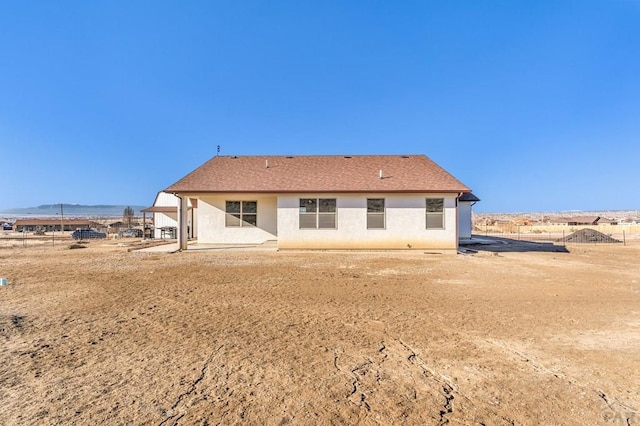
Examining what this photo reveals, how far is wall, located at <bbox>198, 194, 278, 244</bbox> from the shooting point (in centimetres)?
1895

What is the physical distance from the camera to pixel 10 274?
10.3m

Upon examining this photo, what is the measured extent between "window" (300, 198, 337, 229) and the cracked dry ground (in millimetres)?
7818

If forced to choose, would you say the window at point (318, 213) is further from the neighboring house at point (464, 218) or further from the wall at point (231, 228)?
the neighboring house at point (464, 218)

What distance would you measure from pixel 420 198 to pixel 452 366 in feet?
43.9

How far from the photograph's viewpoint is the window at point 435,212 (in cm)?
1681

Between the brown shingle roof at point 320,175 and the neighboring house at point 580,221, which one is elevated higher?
the brown shingle roof at point 320,175

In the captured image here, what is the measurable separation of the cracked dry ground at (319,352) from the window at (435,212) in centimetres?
769

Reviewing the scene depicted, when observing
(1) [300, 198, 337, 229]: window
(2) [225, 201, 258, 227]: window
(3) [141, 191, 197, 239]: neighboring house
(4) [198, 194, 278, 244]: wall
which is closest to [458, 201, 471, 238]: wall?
(1) [300, 198, 337, 229]: window

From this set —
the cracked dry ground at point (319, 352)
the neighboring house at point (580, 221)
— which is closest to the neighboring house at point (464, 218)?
the cracked dry ground at point (319, 352)

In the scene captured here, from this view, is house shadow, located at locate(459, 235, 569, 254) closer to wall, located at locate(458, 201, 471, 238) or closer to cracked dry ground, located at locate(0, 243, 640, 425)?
wall, located at locate(458, 201, 471, 238)

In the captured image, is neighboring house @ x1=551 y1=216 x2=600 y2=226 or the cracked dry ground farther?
neighboring house @ x1=551 y1=216 x2=600 y2=226

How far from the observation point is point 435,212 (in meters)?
16.8

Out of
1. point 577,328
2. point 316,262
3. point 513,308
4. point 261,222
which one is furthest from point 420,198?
point 577,328

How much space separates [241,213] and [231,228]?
96 cm
